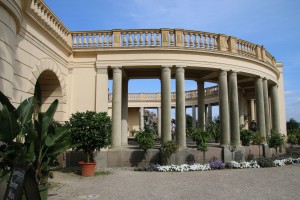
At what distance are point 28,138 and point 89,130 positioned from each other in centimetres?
538

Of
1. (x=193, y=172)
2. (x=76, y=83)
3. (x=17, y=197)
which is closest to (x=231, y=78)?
(x=193, y=172)

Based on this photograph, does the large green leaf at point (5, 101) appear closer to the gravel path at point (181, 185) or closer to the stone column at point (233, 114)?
the gravel path at point (181, 185)

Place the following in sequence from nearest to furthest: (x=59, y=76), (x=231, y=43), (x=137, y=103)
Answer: (x=59, y=76)
(x=231, y=43)
(x=137, y=103)

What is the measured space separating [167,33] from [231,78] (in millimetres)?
4372

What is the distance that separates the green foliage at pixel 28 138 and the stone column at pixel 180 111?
7759 millimetres

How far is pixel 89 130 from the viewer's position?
11047 mm

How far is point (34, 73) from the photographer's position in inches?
412

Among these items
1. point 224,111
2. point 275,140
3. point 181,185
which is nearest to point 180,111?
point 224,111

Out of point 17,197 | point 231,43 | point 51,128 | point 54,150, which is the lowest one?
point 17,197

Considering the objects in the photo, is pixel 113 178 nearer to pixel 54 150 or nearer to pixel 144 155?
pixel 144 155

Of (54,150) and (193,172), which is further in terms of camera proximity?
(193,172)

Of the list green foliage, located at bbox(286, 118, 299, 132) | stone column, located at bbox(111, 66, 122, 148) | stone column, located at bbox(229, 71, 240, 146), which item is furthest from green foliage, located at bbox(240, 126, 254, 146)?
green foliage, located at bbox(286, 118, 299, 132)

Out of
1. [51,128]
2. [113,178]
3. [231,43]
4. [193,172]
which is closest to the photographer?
[51,128]

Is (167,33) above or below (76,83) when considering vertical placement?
above
